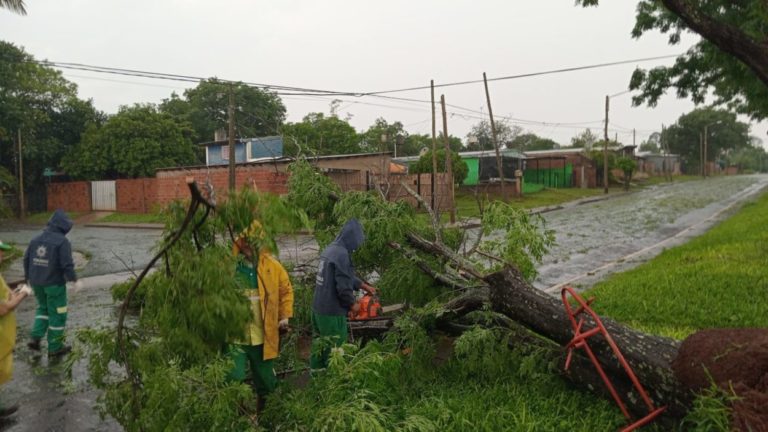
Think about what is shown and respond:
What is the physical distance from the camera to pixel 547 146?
8525 centimetres

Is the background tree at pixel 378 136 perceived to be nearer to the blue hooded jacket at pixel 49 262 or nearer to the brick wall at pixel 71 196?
the brick wall at pixel 71 196

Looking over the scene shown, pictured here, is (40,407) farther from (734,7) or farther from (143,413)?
(734,7)

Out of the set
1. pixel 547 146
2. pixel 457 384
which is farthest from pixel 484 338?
pixel 547 146

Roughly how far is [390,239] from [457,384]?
1.55 metres

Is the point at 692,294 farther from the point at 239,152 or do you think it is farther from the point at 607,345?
the point at 239,152

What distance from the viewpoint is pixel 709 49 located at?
9852mm

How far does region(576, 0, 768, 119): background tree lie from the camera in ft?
21.3

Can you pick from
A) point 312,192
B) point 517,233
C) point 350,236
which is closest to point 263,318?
point 350,236

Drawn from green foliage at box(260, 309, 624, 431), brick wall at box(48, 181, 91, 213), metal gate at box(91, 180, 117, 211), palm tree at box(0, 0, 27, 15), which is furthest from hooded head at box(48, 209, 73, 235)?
brick wall at box(48, 181, 91, 213)

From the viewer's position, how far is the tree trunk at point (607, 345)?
3.14 m

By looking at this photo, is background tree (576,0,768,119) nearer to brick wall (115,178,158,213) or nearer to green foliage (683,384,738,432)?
green foliage (683,384,738,432)

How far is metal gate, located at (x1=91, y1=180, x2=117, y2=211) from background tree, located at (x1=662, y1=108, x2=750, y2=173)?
2667 inches

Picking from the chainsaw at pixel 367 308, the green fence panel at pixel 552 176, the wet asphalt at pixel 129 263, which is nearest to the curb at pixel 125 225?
the wet asphalt at pixel 129 263

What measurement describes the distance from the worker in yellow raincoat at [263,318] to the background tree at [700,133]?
78.9 m
